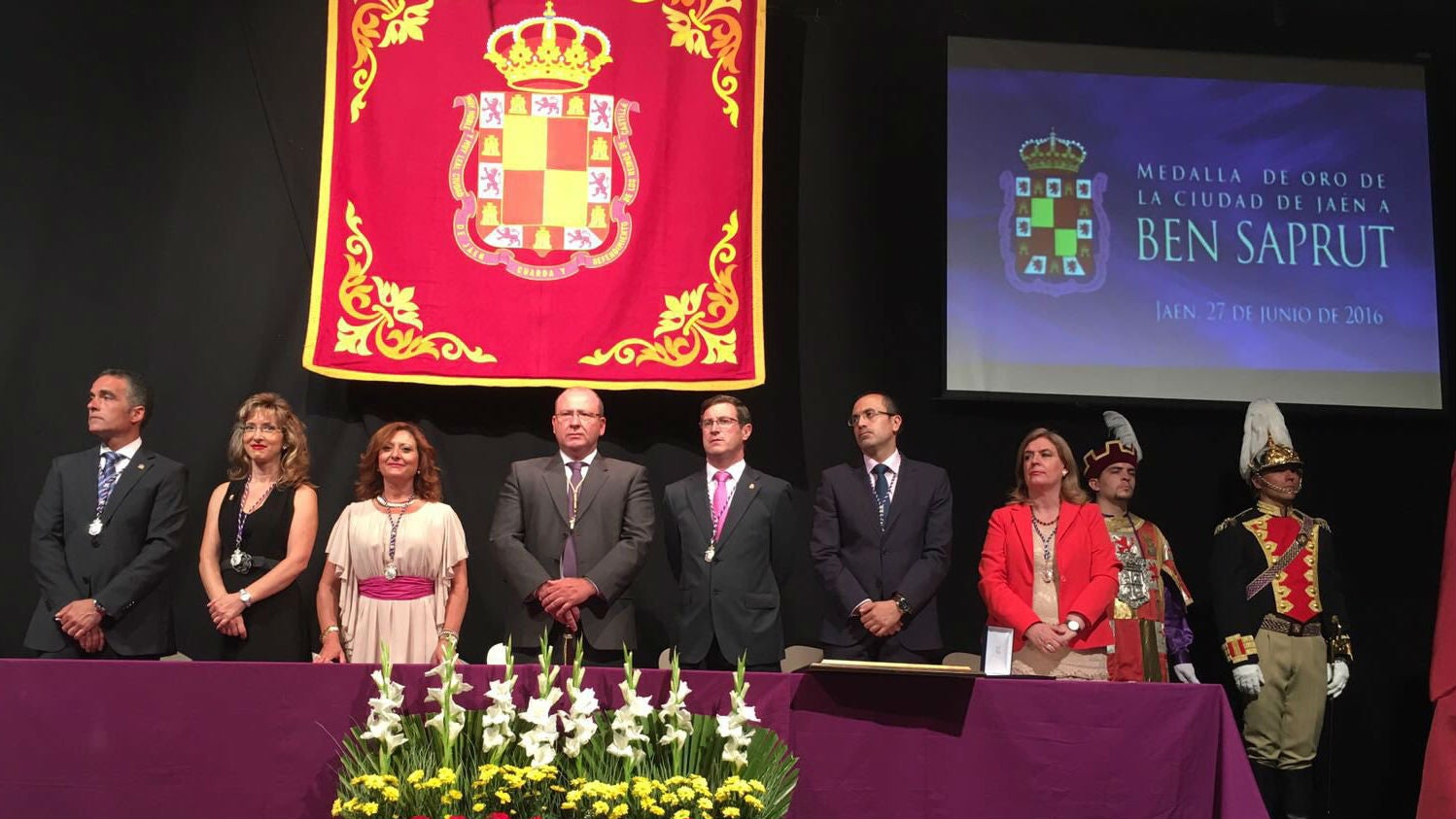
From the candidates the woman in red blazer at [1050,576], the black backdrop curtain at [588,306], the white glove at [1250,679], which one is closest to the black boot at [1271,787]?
the white glove at [1250,679]

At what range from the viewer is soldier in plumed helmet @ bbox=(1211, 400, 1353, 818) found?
5059 mm

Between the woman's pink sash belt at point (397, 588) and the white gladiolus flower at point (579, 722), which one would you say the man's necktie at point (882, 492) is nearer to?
the woman's pink sash belt at point (397, 588)

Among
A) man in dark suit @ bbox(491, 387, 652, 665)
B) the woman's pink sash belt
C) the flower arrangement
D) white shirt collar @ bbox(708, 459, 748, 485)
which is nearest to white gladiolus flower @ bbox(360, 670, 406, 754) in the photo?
the flower arrangement

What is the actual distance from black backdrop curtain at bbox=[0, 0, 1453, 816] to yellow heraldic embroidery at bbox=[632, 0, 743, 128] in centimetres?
32

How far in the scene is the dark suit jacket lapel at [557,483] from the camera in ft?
15.4

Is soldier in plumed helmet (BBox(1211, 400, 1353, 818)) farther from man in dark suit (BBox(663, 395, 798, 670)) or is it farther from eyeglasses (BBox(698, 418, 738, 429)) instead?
eyeglasses (BBox(698, 418, 738, 429))

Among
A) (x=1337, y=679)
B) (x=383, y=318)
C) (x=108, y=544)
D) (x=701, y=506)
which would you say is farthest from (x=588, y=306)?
(x=1337, y=679)

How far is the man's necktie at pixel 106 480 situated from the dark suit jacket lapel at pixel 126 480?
2 cm

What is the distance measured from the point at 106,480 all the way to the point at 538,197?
185cm

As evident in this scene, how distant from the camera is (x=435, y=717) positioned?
2.86 m

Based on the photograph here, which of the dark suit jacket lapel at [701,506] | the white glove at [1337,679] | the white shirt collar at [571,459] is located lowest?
the white glove at [1337,679]

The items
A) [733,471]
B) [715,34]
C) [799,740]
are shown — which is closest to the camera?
[799,740]

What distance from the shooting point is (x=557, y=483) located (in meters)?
4.75

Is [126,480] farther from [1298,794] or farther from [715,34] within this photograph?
[1298,794]
